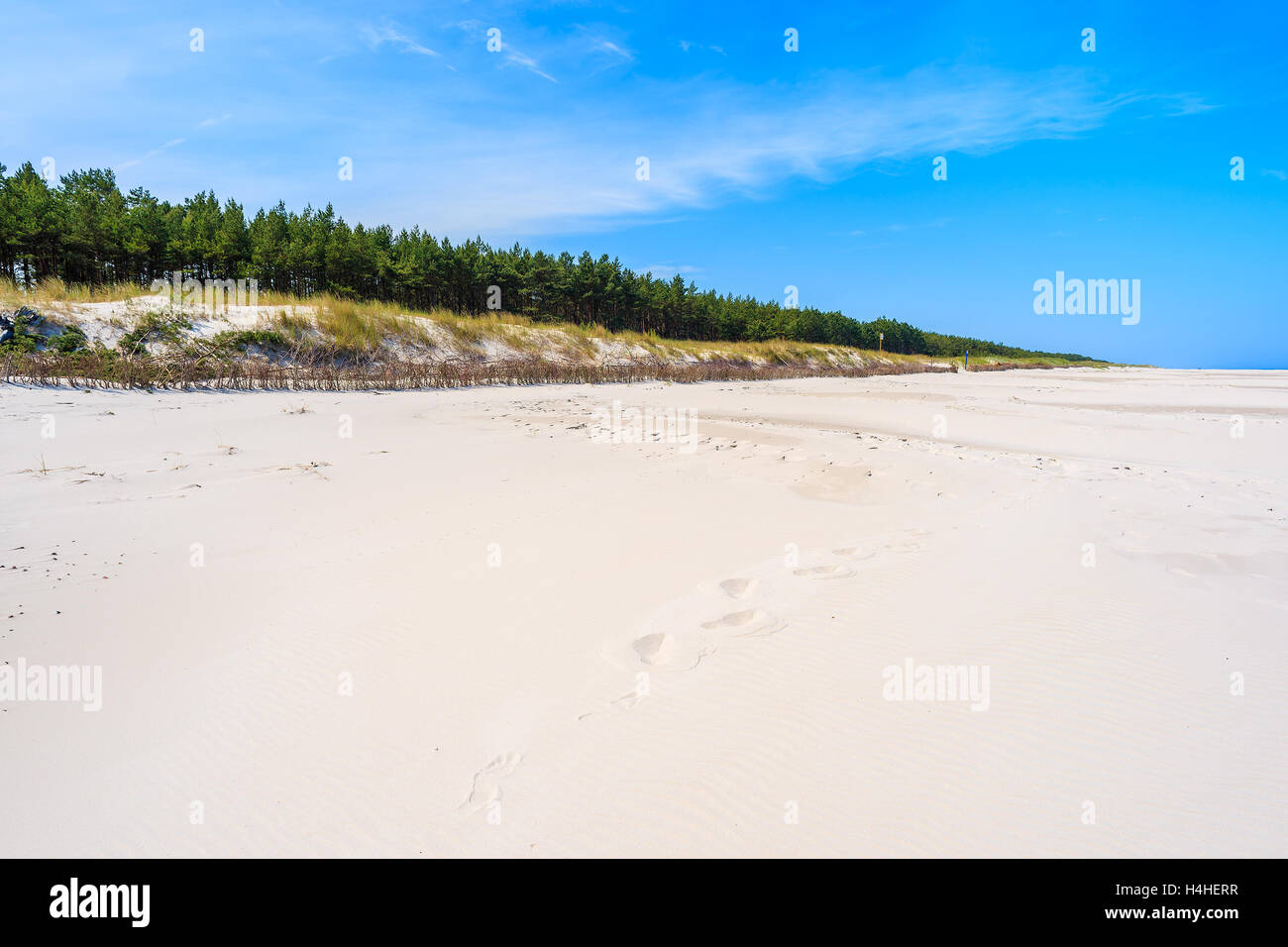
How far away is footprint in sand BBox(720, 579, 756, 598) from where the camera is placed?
13.8 ft

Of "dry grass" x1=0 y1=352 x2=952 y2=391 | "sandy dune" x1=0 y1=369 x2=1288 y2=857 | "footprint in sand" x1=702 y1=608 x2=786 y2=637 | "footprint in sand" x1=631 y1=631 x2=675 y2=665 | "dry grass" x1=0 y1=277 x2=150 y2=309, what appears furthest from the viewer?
"dry grass" x1=0 y1=277 x2=150 y2=309

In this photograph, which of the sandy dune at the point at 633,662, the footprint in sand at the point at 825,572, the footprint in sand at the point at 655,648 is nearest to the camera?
the sandy dune at the point at 633,662

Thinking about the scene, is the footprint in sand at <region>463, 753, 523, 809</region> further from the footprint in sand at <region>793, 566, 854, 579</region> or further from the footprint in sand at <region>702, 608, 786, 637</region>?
the footprint in sand at <region>793, 566, 854, 579</region>

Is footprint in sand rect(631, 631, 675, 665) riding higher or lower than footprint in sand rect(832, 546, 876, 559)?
lower

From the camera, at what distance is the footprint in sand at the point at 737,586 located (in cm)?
422

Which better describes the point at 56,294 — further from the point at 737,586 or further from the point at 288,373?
the point at 737,586

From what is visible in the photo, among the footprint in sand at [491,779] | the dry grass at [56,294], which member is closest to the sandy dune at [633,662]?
the footprint in sand at [491,779]

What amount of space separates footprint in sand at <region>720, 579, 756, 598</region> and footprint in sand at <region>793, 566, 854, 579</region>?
50 centimetres

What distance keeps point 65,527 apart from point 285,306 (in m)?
23.4

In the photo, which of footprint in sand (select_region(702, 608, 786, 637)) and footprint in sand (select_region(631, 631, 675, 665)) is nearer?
footprint in sand (select_region(631, 631, 675, 665))

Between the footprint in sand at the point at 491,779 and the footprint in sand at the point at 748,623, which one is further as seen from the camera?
the footprint in sand at the point at 748,623

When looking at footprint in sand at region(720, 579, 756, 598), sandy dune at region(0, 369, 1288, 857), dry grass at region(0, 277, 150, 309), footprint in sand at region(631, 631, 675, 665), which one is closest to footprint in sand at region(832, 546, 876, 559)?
sandy dune at region(0, 369, 1288, 857)

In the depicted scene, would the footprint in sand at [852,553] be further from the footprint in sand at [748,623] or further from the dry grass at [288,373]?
the dry grass at [288,373]

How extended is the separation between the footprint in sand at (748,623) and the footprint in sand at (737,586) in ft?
1.02
